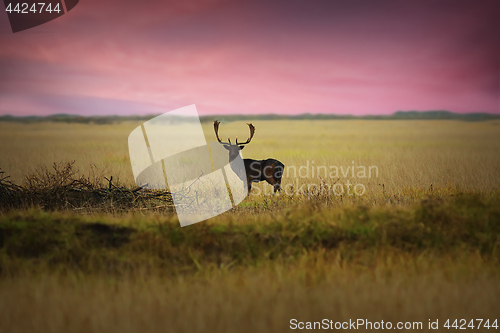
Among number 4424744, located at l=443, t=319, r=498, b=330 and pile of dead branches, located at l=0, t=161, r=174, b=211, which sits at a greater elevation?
pile of dead branches, located at l=0, t=161, r=174, b=211

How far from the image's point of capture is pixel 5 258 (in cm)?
347

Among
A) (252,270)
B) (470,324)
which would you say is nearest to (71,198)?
(252,270)

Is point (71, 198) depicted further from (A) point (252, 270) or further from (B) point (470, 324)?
Answer: (B) point (470, 324)

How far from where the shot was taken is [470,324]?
2.54 metres

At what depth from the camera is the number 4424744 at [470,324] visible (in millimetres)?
2533

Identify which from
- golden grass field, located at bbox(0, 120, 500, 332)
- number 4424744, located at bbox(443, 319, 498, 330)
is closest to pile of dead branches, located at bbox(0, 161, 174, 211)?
golden grass field, located at bbox(0, 120, 500, 332)

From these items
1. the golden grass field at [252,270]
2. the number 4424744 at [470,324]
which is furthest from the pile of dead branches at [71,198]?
the number 4424744 at [470,324]

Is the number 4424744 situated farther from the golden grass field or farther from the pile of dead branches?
the pile of dead branches

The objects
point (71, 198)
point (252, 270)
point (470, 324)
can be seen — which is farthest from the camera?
point (71, 198)

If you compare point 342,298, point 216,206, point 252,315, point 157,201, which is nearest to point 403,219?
point 342,298

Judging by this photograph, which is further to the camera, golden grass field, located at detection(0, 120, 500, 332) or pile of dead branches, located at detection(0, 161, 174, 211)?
pile of dead branches, located at detection(0, 161, 174, 211)

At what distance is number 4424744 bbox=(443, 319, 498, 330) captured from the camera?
2.53 metres

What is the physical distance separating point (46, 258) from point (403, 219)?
4.18 m

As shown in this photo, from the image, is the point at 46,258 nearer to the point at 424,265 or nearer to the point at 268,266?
the point at 268,266
